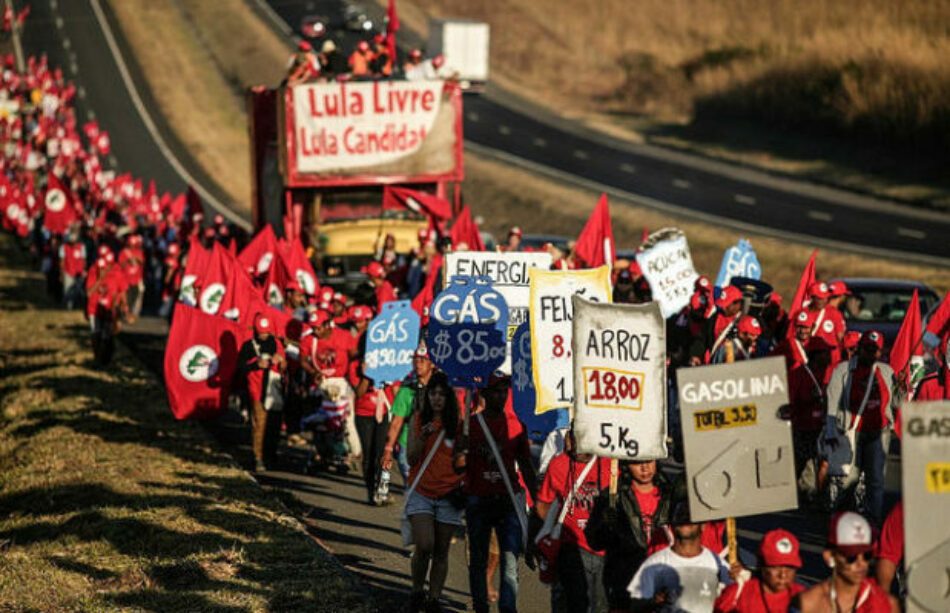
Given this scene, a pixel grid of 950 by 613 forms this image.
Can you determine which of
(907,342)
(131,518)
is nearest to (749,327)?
(907,342)

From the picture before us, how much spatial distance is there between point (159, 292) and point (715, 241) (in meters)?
11.9

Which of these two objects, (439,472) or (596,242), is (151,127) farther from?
(439,472)

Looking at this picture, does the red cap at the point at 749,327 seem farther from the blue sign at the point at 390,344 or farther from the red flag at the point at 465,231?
the red flag at the point at 465,231

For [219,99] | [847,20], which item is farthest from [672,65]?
[219,99]

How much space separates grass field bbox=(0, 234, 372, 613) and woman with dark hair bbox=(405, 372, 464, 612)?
0.72 m

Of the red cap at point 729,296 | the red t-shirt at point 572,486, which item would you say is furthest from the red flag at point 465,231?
the red t-shirt at point 572,486

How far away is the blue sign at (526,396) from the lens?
1167 centimetres

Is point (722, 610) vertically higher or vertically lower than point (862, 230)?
lower

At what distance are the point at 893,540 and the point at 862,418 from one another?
15.3 ft

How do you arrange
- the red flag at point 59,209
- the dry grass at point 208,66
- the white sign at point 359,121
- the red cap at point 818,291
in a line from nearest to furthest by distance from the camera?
the red cap at point 818,291, the white sign at point 359,121, the red flag at point 59,209, the dry grass at point 208,66

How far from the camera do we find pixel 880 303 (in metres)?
18.4

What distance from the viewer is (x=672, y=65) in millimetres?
58750

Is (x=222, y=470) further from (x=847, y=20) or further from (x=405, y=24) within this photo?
(x=405, y=24)

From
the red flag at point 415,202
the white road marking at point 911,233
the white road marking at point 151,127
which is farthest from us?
the white road marking at point 151,127
